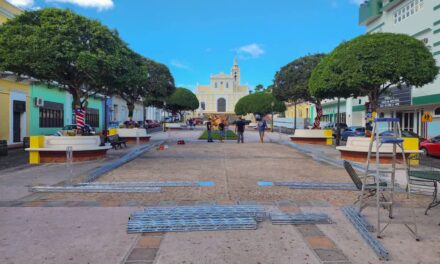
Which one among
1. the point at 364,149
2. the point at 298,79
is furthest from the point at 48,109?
the point at 364,149

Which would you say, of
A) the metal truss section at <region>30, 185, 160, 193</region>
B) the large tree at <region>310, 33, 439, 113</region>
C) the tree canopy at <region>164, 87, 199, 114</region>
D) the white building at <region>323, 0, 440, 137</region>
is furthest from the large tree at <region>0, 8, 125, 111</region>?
the tree canopy at <region>164, 87, 199, 114</region>

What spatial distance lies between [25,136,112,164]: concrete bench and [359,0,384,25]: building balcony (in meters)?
32.7

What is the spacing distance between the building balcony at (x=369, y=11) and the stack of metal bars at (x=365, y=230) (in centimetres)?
3557

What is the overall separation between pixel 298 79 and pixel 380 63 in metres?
12.4

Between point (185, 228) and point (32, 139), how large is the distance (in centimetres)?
1034

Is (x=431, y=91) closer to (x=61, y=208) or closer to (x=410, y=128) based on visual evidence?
(x=410, y=128)

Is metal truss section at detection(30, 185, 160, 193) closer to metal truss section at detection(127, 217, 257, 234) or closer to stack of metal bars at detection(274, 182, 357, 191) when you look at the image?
metal truss section at detection(127, 217, 257, 234)

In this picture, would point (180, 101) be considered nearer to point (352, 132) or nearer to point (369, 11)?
point (369, 11)

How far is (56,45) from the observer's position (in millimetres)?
13406

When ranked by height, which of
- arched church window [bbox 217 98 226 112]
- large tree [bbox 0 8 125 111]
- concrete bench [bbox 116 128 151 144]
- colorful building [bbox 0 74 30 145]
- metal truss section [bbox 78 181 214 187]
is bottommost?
metal truss section [bbox 78 181 214 187]

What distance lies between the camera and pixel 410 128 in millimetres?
33812

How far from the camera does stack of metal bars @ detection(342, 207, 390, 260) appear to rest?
454cm

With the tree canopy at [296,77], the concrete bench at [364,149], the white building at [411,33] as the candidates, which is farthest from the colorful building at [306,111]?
the concrete bench at [364,149]

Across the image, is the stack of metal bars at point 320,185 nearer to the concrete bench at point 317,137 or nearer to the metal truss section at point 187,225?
the metal truss section at point 187,225
